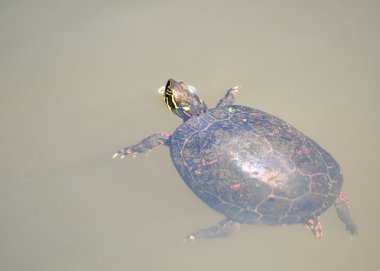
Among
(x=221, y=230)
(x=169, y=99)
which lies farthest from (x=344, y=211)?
(x=169, y=99)

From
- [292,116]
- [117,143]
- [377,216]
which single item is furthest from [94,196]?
[377,216]

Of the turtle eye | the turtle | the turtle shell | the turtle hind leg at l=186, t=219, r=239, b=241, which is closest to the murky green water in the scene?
the turtle eye

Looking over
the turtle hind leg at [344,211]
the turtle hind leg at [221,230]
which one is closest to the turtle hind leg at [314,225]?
the turtle hind leg at [344,211]

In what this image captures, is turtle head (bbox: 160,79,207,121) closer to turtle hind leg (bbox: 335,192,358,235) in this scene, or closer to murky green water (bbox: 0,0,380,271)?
murky green water (bbox: 0,0,380,271)

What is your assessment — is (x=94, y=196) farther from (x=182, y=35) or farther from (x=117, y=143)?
(x=182, y=35)

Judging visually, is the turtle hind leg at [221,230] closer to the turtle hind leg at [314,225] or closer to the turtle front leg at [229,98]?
the turtle hind leg at [314,225]
